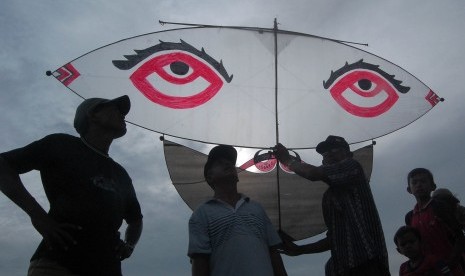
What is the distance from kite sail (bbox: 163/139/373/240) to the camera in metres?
4.79

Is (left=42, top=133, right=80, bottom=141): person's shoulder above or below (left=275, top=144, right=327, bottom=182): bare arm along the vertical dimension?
below

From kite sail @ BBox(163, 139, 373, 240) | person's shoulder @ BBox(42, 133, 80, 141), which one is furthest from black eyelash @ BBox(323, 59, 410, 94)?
person's shoulder @ BBox(42, 133, 80, 141)

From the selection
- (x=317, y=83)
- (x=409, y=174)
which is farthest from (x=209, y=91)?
(x=409, y=174)

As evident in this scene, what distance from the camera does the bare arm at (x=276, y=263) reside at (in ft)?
10.3

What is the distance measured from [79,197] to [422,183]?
314cm

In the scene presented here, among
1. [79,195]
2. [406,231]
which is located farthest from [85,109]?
[406,231]

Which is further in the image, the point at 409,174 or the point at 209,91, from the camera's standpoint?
the point at 209,91

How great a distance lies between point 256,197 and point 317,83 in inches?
63.8

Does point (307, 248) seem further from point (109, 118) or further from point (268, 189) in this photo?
point (109, 118)

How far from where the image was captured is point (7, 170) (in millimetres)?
2541

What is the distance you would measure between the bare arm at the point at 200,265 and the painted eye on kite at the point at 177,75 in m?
2.26

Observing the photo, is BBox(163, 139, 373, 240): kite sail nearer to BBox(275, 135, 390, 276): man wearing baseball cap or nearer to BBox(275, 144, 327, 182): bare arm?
BBox(275, 144, 327, 182): bare arm

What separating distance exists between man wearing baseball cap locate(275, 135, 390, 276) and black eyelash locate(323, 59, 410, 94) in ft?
6.69

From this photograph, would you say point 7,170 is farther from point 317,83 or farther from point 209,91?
point 317,83
